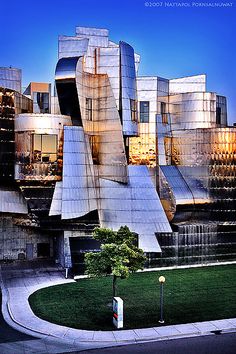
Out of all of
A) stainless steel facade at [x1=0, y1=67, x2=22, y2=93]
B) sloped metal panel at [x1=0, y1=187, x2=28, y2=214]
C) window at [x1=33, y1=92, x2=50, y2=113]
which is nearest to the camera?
sloped metal panel at [x1=0, y1=187, x2=28, y2=214]

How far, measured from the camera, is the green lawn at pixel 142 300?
23.4m

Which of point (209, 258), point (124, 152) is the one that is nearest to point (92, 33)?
point (124, 152)

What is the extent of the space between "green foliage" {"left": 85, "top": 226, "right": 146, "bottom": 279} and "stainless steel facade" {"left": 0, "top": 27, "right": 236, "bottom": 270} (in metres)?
8.54

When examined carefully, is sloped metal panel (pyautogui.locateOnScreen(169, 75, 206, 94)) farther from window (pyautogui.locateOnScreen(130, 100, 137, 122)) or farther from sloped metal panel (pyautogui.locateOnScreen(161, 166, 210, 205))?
sloped metal panel (pyautogui.locateOnScreen(161, 166, 210, 205))

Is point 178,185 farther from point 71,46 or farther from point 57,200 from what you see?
point 71,46

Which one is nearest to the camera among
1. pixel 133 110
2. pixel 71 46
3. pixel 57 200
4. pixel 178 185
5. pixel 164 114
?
pixel 57 200

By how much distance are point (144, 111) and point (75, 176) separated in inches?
349

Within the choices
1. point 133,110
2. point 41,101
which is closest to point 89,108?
point 133,110

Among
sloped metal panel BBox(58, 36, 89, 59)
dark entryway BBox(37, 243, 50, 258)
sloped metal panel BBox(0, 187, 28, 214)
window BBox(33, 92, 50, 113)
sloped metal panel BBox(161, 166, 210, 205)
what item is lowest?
dark entryway BBox(37, 243, 50, 258)

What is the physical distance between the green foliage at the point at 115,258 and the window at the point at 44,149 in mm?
10868

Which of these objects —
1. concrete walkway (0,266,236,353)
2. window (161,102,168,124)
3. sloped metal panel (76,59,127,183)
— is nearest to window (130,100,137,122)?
sloped metal panel (76,59,127,183)

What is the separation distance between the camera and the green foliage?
23656mm

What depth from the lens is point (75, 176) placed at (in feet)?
114

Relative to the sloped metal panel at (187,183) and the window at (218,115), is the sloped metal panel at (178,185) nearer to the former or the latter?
the sloped metal panel at (187,183)
